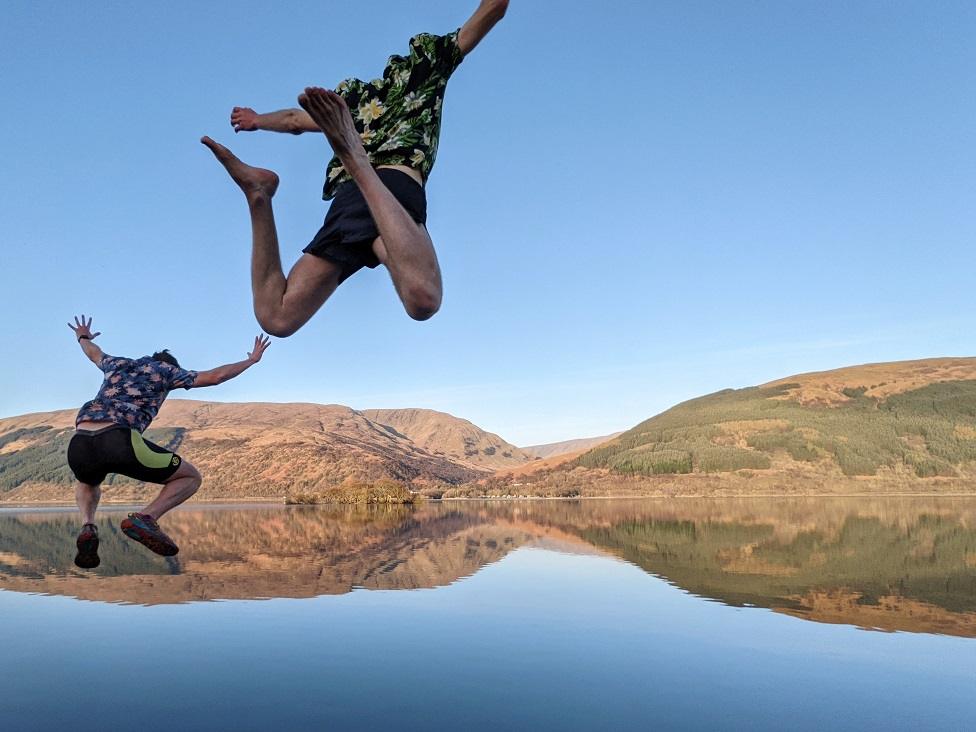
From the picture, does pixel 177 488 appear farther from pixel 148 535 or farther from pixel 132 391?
pixel 132 391

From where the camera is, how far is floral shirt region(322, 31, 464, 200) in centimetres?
400

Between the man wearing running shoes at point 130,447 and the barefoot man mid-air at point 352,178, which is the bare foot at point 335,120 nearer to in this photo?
the barefoot man mid-air at point 352,178

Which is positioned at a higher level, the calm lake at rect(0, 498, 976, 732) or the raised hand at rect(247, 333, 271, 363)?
the raised hand at rect(247, 333, 271, 363)

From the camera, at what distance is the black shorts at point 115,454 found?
395cm

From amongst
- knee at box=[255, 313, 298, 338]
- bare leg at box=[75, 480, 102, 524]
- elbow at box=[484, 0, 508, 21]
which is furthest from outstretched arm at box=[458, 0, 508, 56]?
bare leg at box=[75, 480, 102, 524]

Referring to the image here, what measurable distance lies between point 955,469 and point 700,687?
180471mm

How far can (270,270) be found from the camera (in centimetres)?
388

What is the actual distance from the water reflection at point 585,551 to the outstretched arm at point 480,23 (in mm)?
31851

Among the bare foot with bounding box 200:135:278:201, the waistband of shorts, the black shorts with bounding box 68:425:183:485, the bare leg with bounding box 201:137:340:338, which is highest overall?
the bare foot with bounding box 200:135:278:201

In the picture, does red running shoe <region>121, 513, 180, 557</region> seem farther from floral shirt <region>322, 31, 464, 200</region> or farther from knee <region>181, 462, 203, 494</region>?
floral shirt <region>322, 31, 464, 200</region>

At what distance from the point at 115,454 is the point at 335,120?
7.40ft

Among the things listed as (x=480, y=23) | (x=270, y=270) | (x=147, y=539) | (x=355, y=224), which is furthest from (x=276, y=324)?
(x=480, y=23)

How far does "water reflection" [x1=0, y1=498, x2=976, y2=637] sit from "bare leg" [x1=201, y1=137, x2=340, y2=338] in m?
31.8

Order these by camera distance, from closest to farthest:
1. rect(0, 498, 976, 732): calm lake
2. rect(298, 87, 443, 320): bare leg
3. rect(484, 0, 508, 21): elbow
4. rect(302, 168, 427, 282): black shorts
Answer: rect(298, 87, 443, 320): bare leg → rect(302, 168, 427, 282): black shorts → rect(484, 0, 508, 21): elbow → rect(0, 498, 976, 732): calm lake
